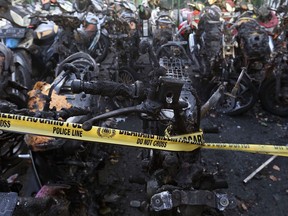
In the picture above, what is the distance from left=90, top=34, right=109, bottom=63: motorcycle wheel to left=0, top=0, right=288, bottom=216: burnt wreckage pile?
37 mm

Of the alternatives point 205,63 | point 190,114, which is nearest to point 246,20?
point 205,63

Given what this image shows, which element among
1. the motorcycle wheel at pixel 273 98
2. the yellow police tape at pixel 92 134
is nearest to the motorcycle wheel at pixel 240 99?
the motorcycle wheel at pixel 273 98

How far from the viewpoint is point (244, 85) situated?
579 cm

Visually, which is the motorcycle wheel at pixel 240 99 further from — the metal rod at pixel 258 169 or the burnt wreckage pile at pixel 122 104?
the metal rod at pixel 258 169

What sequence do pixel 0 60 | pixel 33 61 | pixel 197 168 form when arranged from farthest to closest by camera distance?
1. pixel 33 61
2. pixel 0 60
3. pixel 197 168

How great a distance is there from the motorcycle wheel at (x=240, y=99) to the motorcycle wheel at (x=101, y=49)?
3.16 metres

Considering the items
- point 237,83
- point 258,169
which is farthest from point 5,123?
point 237,83

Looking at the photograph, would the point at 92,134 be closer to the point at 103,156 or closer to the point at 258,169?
the point at 103,156

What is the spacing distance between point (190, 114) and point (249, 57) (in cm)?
305

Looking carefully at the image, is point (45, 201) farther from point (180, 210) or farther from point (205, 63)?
point (205, 63)

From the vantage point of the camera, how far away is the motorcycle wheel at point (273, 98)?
5684 millimetres

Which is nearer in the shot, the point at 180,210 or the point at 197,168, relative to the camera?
the point at 180,210

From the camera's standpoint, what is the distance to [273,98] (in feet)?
19.4

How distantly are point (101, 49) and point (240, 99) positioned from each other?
12.2 feet
